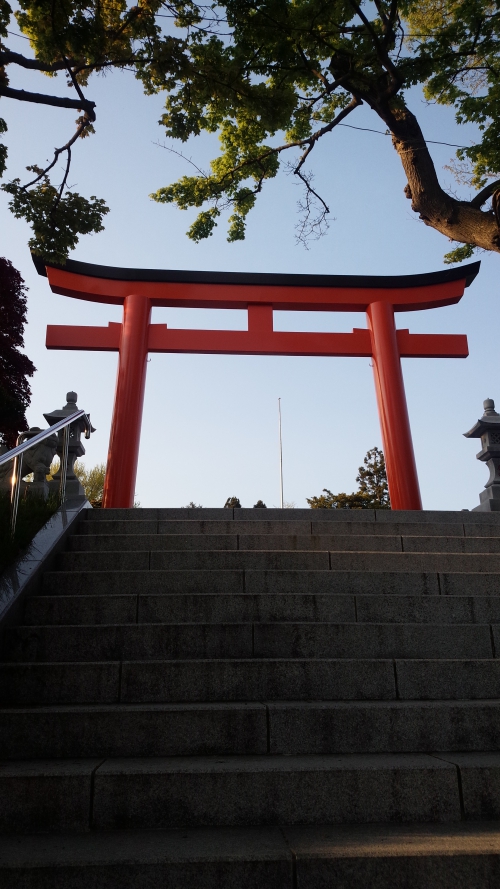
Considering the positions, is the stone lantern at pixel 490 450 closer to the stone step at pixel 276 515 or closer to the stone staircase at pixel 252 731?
the stone step at pixel 276 515

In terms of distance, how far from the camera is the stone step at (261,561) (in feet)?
13.8

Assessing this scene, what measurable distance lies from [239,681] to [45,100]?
4.98 meters

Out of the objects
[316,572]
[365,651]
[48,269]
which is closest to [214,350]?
[48,269]

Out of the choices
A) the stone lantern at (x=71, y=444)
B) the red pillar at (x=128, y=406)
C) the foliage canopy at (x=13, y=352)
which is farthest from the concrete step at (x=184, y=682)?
the foliage canopy at (x=13, y=352)

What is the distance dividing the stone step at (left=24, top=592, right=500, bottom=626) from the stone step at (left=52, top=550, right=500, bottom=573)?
65cm

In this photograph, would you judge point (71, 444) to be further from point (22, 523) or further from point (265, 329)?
point (265, 329)

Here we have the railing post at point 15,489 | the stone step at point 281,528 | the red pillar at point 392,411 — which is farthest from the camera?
the red pillar at point 392,411

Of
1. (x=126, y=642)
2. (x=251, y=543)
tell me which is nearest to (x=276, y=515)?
(x=251, y=543)

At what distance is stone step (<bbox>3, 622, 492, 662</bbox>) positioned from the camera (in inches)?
123

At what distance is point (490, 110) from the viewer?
6.23 metres

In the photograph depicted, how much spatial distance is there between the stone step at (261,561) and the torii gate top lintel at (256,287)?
6336 mm

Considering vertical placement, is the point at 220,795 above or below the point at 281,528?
below

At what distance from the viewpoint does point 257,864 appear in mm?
1790

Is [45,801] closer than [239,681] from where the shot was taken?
Yes
